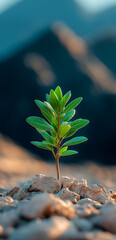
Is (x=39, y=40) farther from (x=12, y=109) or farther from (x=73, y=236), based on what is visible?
(x=73, y=236)

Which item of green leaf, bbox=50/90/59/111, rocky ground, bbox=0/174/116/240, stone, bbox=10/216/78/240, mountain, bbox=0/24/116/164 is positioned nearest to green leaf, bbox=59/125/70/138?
green leaf, bbox=50/90/59/111

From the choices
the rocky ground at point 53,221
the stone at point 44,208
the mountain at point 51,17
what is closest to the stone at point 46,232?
the rocky ground at point 53,221

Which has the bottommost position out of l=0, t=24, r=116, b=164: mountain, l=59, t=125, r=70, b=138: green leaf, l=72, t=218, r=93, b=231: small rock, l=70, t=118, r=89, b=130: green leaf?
l=72, t=218, r=93, b=231: small rock

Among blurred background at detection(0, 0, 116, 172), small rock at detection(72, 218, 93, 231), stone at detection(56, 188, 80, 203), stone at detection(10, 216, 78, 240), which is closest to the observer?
stone at detection(10, 216, 78, 240)

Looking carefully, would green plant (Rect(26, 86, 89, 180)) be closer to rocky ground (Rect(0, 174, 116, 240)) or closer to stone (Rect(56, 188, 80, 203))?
stone (Rect(56, 188, 80, 203))

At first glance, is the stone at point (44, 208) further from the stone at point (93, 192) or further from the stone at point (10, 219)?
the stone at point (93, 192)

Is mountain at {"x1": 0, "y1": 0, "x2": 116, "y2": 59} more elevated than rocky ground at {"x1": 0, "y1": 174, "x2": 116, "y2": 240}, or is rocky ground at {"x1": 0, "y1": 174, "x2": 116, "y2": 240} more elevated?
mountain at {"x1": 0, "y1": 0, "x2": 116, "y2": 59}

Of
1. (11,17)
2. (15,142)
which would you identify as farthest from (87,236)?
(11,17)
